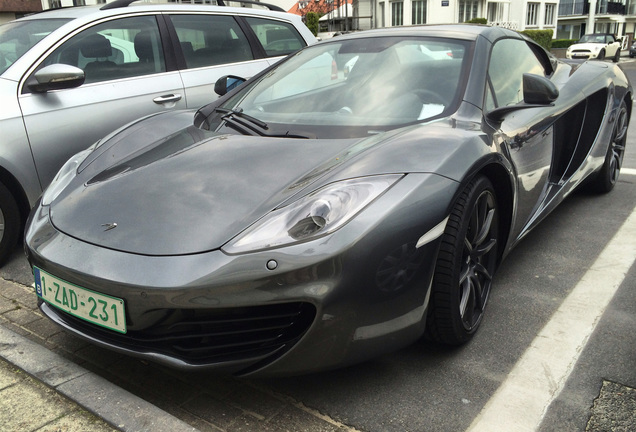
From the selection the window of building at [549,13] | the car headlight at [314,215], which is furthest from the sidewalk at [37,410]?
the window of building at [549,13]

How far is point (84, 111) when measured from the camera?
12.1 feet

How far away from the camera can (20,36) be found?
3877 mm

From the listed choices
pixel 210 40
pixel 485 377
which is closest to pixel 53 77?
pixel 210 40

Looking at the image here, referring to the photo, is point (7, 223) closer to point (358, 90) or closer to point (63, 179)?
point (63, 179)

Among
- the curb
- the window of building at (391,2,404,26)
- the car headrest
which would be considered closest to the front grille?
the curb

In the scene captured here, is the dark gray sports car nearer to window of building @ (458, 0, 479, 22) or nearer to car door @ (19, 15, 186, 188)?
car door @ (19, 15, 186, 188)

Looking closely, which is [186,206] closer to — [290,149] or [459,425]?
[290,149]

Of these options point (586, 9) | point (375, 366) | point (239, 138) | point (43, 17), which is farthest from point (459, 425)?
point (586, 9)

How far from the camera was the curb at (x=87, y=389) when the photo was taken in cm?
189

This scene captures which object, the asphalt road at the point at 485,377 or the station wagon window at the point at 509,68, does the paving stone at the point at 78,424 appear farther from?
the station wagon window at the point at 509,68

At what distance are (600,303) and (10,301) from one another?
2825 millimetres

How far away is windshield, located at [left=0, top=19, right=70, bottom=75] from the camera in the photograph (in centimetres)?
366

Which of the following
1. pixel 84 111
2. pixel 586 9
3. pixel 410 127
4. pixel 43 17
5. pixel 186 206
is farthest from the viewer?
pixel 586 9

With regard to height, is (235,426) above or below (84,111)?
below
